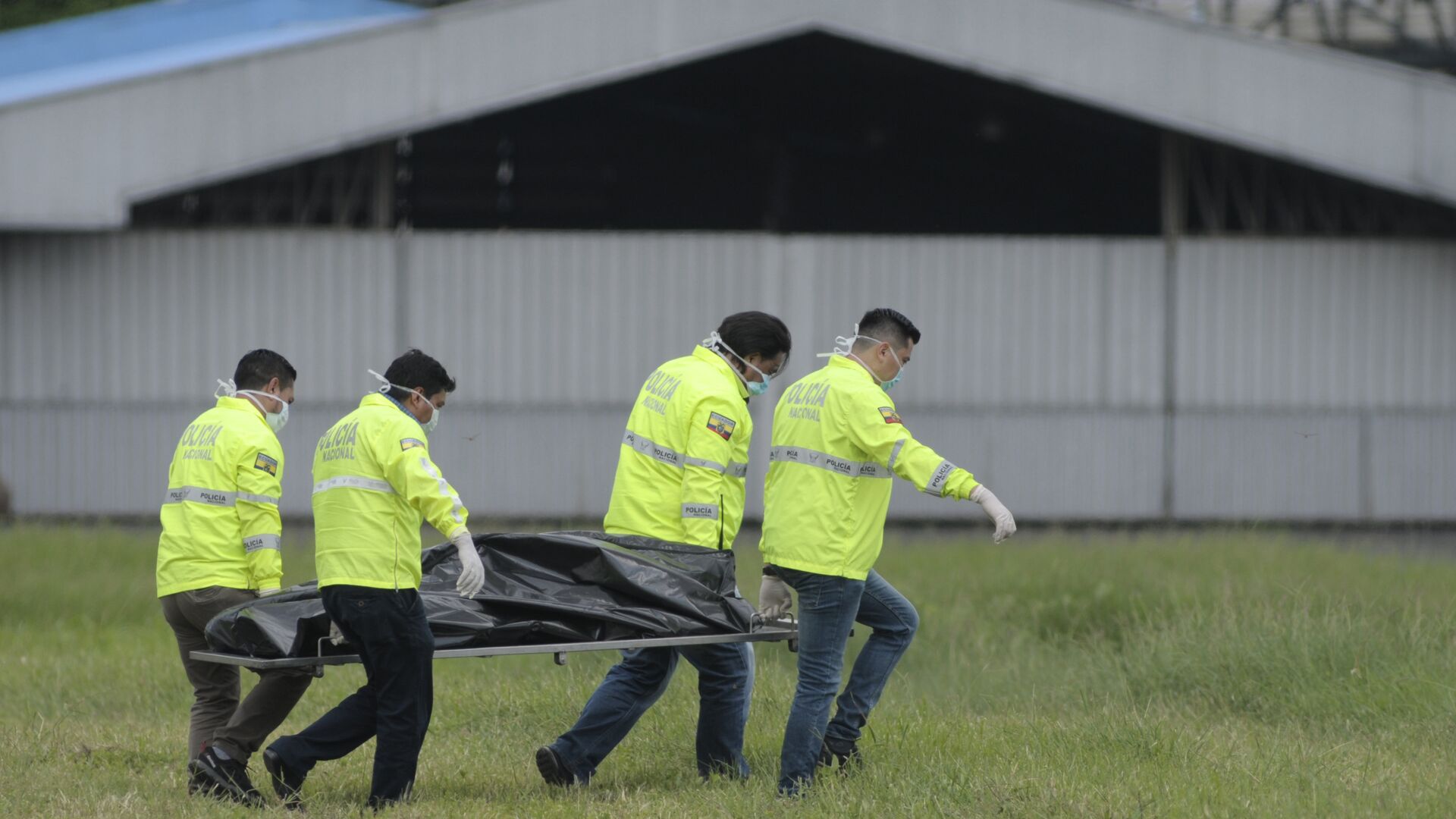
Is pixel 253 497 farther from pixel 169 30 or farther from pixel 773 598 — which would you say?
pixel 169 30

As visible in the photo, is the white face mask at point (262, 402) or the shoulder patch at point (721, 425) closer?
the shoulder patch at point (721, 425)

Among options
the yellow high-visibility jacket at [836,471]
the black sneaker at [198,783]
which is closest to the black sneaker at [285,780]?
the black sneaker at [198,783]

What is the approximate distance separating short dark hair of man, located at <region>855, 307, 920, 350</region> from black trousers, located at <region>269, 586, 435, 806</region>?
222 centimetres

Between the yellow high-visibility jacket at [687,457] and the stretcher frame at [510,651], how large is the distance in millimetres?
475

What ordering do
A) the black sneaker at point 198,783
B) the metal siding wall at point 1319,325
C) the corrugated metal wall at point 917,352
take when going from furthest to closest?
1. the metal siding wall at point 1319,325
2. the corrugated metal wall at point 917,352
3. the black sneaker at point 198,783

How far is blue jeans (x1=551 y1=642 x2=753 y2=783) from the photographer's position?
278 inches

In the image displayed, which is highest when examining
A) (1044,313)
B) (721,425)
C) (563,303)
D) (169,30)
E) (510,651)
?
(169,30)

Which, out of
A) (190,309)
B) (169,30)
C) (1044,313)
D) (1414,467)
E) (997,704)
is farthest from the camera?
(169,30)

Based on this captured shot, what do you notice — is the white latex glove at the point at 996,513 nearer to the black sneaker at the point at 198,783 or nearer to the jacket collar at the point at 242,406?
the jacket collar at the point at 242,406

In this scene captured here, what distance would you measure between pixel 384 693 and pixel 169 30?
61.6 feet

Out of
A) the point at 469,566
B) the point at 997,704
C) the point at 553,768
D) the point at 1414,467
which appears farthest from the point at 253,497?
the point at 1414,467

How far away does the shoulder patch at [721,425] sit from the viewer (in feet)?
22.2

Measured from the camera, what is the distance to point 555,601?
668cm

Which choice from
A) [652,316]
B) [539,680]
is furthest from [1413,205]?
[539,680]
